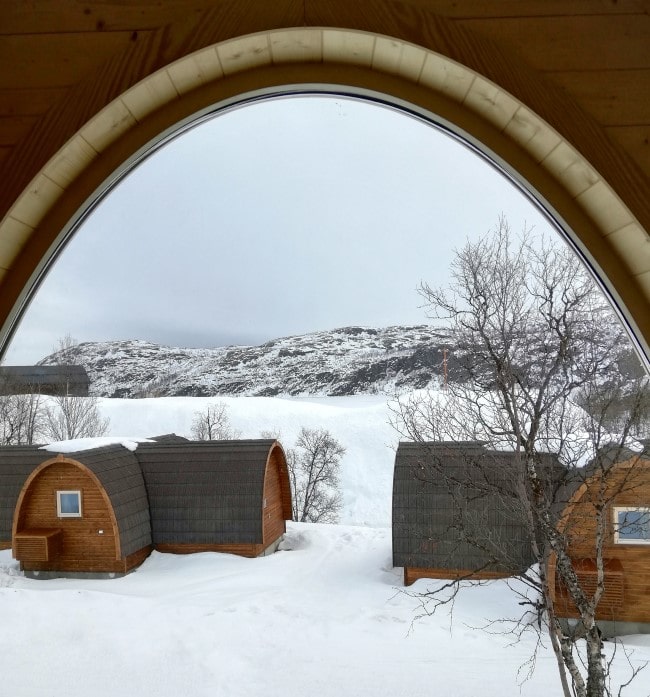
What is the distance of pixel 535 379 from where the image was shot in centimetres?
281

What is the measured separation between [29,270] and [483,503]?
3.85m

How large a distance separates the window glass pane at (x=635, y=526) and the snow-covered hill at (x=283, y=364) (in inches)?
64.4

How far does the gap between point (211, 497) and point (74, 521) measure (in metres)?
1.20

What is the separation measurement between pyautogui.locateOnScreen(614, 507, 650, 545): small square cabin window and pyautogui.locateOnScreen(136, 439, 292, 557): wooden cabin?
9.63 ft

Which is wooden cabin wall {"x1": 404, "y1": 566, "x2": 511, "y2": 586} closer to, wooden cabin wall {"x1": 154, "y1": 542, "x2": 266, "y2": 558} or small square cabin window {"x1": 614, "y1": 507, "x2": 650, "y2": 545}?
small square cabin window {"x1": 614, "y1": 507, "x2": 650, "y2": 545}

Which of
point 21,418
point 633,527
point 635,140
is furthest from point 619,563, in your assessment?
point 21,418

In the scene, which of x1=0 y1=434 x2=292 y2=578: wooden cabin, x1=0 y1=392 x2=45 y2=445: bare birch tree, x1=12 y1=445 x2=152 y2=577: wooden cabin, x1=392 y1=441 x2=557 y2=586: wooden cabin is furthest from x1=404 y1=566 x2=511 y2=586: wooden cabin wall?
x1=0 y1=392 x2=45 y2=445: bare birch tree

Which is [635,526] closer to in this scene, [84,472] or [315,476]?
[315,476]

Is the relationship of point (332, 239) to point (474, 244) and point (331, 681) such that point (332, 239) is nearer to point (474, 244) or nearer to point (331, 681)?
point (474, 244)

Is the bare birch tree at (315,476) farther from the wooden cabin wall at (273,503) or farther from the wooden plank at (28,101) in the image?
the wooden plank at (28,101)

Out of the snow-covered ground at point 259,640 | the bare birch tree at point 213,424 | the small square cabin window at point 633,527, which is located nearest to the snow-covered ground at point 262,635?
the snow-covered ground at point 259,640

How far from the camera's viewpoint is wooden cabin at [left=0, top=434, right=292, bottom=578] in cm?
452

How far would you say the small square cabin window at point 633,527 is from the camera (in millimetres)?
3400

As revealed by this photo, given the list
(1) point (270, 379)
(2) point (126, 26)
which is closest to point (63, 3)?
(2) point (126, 26)
